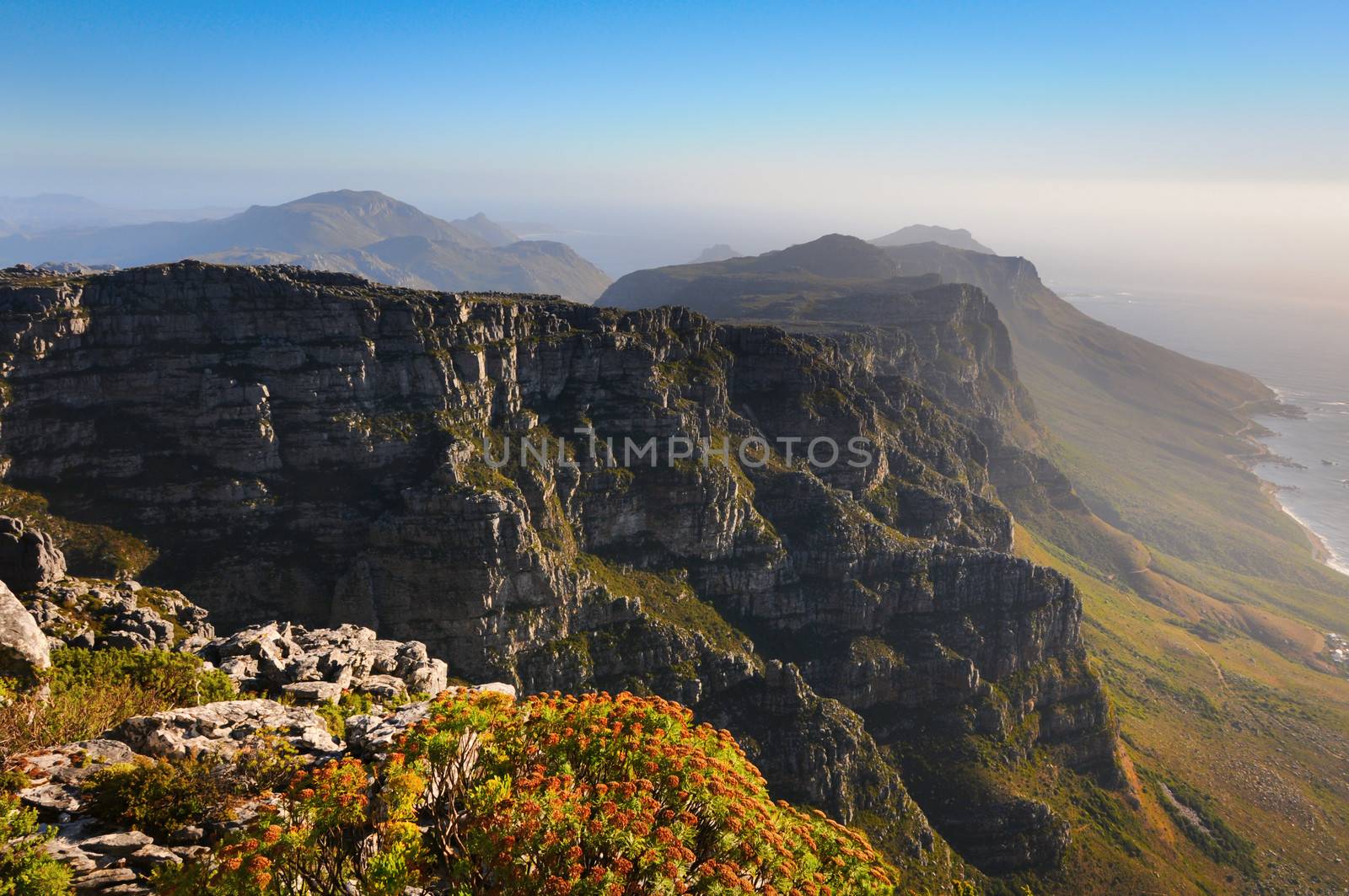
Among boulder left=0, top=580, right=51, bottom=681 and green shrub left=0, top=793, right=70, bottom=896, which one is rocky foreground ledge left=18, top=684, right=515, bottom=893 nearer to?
green shrub left=0, top=793, right=70, bottom=896

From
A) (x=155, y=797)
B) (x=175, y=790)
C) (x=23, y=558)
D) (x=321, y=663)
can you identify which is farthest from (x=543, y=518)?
(x=155, y=797)

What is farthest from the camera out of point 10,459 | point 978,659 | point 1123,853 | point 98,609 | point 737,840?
point 978,659

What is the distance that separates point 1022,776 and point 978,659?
22.5 m

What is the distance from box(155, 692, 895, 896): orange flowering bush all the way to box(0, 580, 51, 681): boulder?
25.3 metres

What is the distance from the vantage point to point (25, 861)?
22.2 metres

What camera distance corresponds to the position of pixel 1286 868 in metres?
124

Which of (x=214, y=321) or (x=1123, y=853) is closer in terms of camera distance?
(x=214, y=321)

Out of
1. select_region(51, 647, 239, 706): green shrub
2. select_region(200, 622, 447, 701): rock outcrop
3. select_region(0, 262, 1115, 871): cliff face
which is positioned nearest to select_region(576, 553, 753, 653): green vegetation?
select_region(0, 262, 1115, 871): cliff face

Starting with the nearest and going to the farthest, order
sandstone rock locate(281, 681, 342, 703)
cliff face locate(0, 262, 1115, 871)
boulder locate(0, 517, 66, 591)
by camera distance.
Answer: sandstone rock locate(281, 681, 342, 703)
boulder locate(0, 517, 66, 591)
cliff face locate(0, 262, 1115, 871)

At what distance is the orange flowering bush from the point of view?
2283 centimetres

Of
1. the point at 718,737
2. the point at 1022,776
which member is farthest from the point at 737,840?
the point at 1022,776

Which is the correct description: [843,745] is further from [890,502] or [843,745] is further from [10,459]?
[10,459]

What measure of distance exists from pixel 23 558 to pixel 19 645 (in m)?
27.7

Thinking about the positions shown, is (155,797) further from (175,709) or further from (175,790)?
(175,709)
